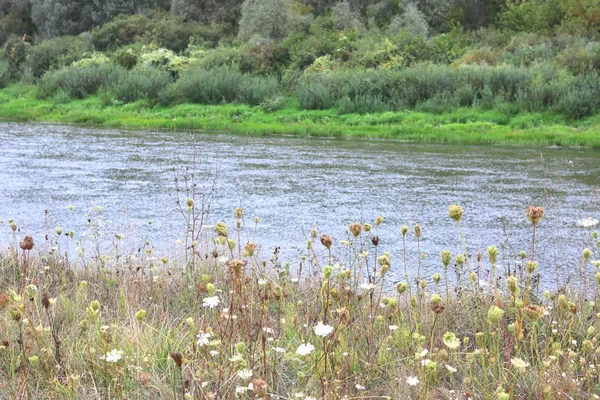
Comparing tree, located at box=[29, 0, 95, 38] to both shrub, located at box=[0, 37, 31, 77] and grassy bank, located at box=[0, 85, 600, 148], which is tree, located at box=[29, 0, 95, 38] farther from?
grassy bank, located at box=[0, 85, 600, 148]

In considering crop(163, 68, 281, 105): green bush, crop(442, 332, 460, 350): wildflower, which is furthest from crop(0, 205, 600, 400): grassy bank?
crop(163, 68, 281, 105): green bush

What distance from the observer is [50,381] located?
116 inches

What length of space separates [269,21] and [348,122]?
15183 millimetres

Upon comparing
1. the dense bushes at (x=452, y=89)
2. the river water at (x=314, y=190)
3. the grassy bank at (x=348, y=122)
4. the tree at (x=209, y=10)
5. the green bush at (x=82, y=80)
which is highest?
the tree at (x=209, y=10)

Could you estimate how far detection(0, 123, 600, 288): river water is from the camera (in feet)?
25.2

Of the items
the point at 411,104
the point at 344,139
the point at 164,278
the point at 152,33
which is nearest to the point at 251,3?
the point at 152,33

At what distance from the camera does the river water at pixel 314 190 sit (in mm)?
7668

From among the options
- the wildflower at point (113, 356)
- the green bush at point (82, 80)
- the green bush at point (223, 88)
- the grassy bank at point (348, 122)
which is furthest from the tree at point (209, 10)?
the wildflower at point (113, 356)

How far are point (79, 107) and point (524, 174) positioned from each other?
69.7 ft

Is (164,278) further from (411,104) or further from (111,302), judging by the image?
(411,104)

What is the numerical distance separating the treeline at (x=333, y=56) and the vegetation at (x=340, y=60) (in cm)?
7

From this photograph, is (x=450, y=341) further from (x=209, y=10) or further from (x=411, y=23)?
(x=209, y=10)

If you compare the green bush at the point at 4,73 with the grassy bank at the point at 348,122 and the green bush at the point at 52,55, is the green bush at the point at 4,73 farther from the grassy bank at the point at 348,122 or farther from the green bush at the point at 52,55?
the grassy bank at the point at 348,122

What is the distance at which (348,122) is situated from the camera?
76.4 ft
